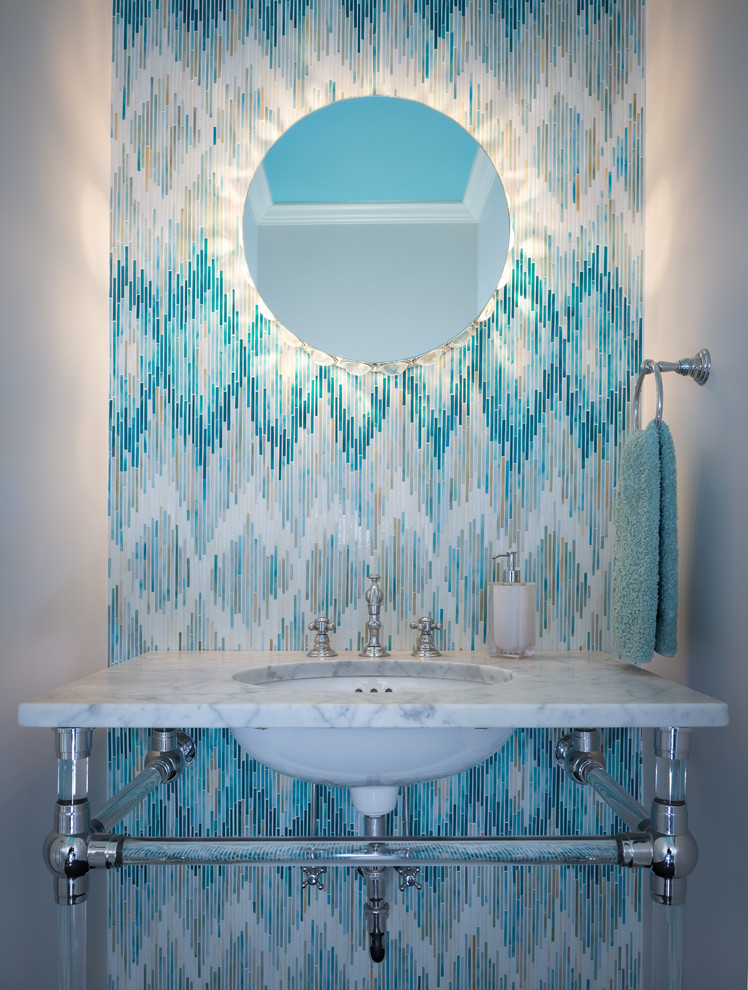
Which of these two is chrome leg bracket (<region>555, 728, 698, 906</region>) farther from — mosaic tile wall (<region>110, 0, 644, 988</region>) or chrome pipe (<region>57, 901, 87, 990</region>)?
chrome pipe (<region>57, 901, 87, 990</region>)

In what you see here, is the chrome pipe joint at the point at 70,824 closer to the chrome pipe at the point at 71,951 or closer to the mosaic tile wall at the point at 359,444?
the chrome pipe at the point at 71,951

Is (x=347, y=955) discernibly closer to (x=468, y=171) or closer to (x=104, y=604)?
(x=104, y=604)

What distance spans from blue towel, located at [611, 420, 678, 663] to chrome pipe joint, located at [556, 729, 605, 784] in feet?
0.67

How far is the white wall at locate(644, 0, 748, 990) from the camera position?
1208mm

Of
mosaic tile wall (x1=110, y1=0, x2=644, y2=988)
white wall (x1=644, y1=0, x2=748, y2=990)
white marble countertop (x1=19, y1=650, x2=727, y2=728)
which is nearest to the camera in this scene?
white marble countertop (x1=19, y1=650, x2=727, y2=728)

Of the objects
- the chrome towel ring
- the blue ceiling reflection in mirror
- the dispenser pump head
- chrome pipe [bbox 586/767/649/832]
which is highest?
the blue ceiling reflection in mirror

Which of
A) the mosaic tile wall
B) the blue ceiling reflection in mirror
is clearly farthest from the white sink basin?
the blue ceiling reflection in mirror

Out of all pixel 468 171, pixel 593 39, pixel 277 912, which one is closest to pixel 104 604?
pixel 277 912

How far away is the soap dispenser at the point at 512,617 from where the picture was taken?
1.43 metres

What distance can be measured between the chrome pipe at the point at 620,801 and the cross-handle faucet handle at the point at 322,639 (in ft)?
1.72

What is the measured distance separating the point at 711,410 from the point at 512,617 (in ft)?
1.66

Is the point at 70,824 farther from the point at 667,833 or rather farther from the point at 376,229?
the point at 376,229

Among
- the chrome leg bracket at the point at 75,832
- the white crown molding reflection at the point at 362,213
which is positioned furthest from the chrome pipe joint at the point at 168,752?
the white crown molding reflection at the point at 362,213

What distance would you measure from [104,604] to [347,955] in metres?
0.88
